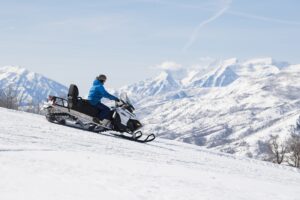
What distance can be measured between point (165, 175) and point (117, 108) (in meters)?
9.71

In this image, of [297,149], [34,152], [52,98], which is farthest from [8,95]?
[34,152]

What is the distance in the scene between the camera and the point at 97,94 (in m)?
18.1

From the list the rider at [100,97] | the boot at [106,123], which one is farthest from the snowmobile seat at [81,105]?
the boot at [106,123]

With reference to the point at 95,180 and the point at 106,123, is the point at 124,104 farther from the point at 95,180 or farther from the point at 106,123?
the point at 95,180

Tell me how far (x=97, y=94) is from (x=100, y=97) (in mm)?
169

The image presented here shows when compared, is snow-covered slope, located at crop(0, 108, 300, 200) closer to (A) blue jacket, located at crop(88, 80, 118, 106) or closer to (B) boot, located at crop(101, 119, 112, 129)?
(A) blue jacket, located at crop(88, 80, 118, 106)

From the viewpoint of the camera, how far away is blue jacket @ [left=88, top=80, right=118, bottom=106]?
17.8 meters

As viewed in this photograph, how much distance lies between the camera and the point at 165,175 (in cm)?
888

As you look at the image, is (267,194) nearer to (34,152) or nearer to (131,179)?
(131,179)

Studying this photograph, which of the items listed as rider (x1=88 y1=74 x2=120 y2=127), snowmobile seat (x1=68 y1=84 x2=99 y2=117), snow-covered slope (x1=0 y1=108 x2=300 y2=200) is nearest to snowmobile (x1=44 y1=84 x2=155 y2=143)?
snowmobile seat (x1=68 y1=84 x2=99 y2=117)

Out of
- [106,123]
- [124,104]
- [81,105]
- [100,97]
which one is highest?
[100,97]

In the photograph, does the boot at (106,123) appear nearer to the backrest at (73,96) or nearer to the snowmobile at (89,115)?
the snowmobile at (89,115)

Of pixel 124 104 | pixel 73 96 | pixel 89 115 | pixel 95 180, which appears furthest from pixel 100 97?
pixel 95 180

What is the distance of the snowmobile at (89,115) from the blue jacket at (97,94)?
0.23 meters
